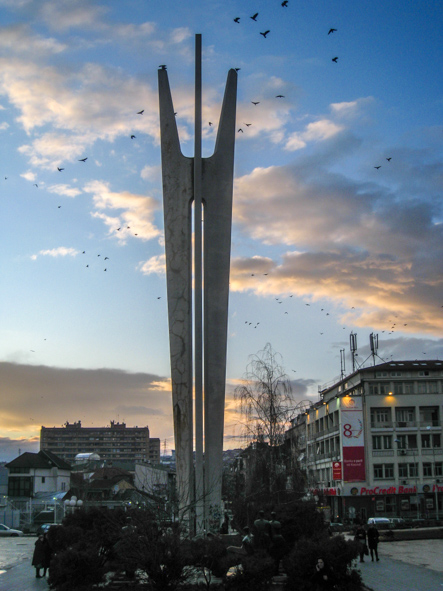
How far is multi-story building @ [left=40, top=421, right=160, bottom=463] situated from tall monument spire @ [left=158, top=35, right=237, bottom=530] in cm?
12879

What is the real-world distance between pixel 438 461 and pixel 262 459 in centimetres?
2588

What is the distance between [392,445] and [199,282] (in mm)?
31812

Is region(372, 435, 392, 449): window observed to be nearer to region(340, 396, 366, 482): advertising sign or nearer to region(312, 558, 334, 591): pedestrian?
region(340, 396, 366, 482): advertising sign

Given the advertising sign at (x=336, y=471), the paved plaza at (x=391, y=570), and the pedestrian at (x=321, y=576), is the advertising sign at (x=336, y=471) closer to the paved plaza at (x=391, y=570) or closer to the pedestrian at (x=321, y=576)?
the paved plaza at (x=391, y=570)

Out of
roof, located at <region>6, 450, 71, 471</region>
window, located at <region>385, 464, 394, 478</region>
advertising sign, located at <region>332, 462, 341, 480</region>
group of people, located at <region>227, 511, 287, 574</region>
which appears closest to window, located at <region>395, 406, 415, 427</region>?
window, located at <region>385, 464, 394, 478</region>

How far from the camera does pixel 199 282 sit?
67.9 ft

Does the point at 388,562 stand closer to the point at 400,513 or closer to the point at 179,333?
the point at 179,333

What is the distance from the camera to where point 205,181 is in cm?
2116

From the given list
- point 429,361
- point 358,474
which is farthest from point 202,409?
point 429,361

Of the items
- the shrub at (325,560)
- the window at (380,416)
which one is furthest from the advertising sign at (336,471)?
the shrub at (325,560)

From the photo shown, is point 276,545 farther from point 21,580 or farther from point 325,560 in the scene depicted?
point 21,580

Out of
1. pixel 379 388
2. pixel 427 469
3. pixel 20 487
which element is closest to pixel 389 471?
pixel 427 469

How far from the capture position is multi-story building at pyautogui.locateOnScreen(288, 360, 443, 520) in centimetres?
4684

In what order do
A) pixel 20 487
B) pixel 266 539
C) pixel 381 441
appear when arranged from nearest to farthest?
1. pixel 266 539
2. pixel 381 441
3. pixel 20 487
